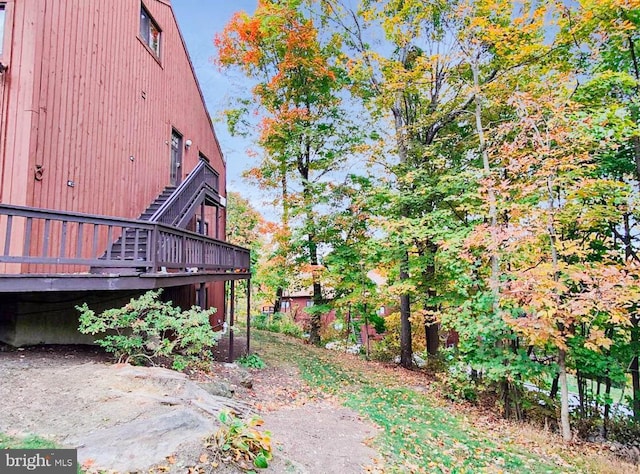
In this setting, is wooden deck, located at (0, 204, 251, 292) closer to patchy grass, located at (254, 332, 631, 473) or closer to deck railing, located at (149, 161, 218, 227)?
deck railing, located at (149, 161, 218, 227)

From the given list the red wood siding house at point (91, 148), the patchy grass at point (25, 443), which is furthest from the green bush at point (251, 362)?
the patchy grass at point (25, 443)

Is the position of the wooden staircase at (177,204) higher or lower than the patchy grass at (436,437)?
higher

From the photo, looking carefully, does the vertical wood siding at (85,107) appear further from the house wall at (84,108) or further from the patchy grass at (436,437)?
the patchy grass at (436,437)

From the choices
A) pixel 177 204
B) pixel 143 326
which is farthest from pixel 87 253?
pixel 143 326

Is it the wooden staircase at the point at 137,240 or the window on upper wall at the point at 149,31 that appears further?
the window on upper wall at the point at 149,31

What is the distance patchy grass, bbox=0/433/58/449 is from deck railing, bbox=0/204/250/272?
203 centimetres

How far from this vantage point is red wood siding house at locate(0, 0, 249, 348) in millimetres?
5383

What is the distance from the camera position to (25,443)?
326cm

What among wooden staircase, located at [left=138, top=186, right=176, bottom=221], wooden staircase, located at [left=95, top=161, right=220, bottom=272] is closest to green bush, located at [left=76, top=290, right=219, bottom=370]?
wooden staircase, located at [left=95, top=161, right=220, bottom=272]

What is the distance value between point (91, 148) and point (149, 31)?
4.63m

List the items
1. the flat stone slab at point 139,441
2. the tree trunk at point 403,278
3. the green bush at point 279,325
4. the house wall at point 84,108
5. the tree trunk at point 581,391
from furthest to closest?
1. the green bush at point 279,325
2. the tree trunk at point 403,278
3. the tree trunk at point 581,391
4. the house wall at point 84,108
5. the flat stone slab at point 139,441

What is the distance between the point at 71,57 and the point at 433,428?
9796 millimetres

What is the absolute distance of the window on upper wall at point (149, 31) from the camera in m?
9.51

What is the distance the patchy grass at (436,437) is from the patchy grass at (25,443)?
3698 mm
